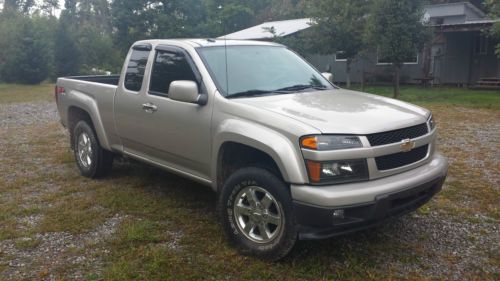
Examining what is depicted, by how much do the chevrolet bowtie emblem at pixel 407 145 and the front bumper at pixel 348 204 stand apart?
0.24 m

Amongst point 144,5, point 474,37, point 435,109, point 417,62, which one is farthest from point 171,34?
point 435,109

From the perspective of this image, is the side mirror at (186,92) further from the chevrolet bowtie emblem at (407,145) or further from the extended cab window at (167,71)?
the chevrolet bowtie emblem at (407,145)

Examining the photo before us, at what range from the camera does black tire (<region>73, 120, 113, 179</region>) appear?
20.2 feet

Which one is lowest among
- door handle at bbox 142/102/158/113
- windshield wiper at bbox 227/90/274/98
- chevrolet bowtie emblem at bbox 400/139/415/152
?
chevrolet bowtie emblem at bbox 400/139/415/152

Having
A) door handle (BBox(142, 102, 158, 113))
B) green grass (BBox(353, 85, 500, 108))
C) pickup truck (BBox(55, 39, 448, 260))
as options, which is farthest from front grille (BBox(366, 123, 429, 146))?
green grass (BBox(353, 85, 500, 108))

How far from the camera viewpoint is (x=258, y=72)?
15.5 feet

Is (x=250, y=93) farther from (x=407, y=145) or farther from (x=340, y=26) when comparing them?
(x=340, y=26)

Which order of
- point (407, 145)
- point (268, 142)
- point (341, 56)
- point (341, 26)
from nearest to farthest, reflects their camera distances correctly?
point (268, 142) < point (407, 145) < point (341, 26) < point (341, 56)

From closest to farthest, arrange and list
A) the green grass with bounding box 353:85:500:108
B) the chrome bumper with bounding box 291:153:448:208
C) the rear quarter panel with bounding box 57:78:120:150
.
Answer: the chrome bumper with bounding box 291:153:448:208 → the rear quarter panel with bounding box 57:78:120:150 → the green grass with bounding box 353:85:500:108

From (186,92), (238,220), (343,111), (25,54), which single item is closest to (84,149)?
(186,92)

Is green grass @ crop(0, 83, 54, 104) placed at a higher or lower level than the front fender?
lower

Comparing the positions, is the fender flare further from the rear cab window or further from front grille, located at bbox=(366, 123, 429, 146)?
front grille, located at bbox=(366, 123, 429, 146)

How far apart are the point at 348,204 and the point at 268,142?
0.78 m

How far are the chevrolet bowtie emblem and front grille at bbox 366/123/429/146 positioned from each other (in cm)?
4
